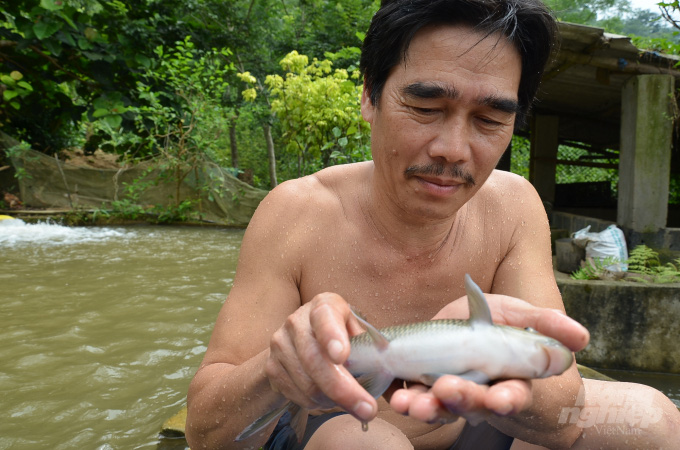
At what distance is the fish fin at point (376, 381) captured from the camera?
1.15m

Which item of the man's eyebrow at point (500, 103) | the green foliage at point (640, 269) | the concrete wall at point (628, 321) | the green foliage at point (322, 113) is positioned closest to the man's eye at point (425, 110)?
the man's eyebrow at point (500, 103)

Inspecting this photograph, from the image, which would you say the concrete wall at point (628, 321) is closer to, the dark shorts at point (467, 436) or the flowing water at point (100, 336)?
the dark shorts at point (467, 436)

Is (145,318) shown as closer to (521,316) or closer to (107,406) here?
(107,406)

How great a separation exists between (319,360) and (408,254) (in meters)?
1.03

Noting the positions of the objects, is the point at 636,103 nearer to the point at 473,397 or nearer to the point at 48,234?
the point at 473,397

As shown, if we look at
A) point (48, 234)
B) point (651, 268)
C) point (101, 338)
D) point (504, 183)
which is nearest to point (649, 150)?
point (651, 268)

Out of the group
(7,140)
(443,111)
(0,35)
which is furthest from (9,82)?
(443,111)

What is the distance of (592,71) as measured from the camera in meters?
6.42

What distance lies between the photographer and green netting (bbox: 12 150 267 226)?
12.1 m

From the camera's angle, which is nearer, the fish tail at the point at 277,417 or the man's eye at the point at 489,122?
the fish tail at the point at 277,417

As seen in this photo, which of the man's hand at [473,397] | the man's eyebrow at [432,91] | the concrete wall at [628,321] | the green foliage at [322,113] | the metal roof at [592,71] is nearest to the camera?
the man's hand at [473,397]

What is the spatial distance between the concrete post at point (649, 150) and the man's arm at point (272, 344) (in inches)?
207

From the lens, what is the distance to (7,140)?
1257 cm

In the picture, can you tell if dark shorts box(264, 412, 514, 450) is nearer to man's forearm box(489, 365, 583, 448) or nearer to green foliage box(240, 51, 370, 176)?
man's forearm box(489, 365, 583, 448)
